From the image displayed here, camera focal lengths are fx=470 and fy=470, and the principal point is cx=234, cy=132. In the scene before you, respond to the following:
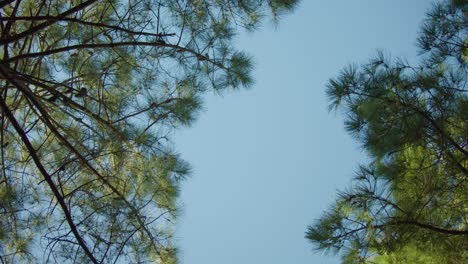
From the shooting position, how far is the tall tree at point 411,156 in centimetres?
256

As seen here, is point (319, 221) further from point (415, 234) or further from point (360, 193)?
point (415, 234)

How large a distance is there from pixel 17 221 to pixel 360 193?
2207 millimetres

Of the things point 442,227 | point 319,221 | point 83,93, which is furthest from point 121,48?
point 442,227

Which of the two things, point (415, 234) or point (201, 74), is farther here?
point (201, 74)

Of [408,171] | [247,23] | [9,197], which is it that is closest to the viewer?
[408,171]

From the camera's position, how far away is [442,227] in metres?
2.66

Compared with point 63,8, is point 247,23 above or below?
below

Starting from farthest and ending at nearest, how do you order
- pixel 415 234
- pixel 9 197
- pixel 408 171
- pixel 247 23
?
pixel 247 23 < pixel 9 197 < pixel 408 171 < pixel 415 234

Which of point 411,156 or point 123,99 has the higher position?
point 123,99

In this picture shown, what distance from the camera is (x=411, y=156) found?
2.80m

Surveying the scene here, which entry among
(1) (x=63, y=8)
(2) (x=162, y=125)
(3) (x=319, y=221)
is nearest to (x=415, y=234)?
(3) (x=319, y=221)

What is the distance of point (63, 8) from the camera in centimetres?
335

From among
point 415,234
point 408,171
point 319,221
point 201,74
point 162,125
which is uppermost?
point 201,74

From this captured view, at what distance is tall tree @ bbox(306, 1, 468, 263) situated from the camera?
2559 millimetres
